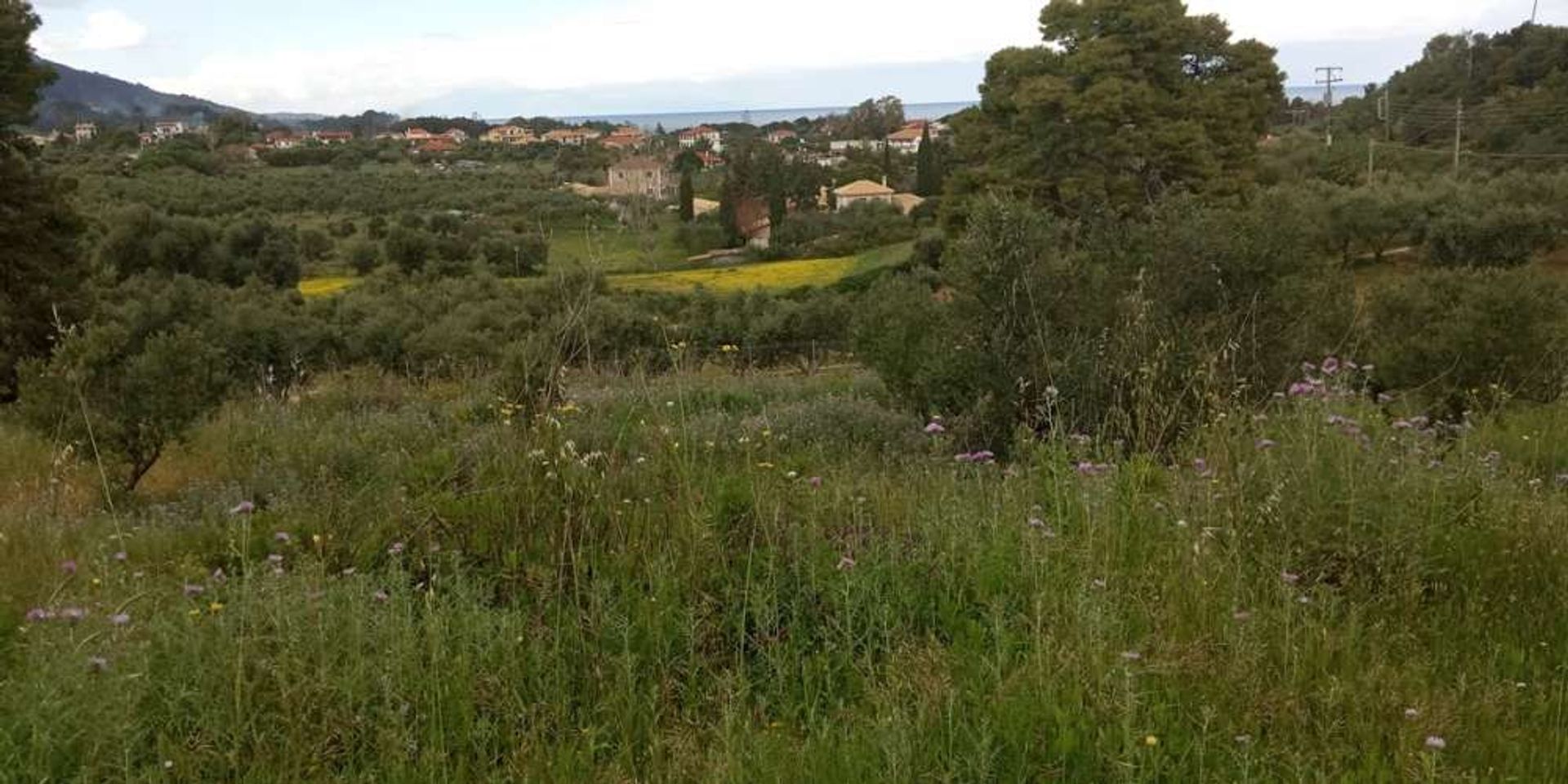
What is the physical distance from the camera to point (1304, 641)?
114 inches

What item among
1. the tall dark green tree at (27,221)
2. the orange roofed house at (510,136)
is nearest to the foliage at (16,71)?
the tall dark green tree at (27,221)

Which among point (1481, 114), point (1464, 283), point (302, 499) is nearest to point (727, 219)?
point (1481, 114)

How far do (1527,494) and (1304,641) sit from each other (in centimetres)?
180

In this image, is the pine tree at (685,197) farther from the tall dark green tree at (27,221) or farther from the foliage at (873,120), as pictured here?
the foliage at (873,120)

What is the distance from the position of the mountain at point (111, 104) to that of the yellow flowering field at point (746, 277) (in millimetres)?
69864

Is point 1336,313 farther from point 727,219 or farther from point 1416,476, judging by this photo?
point 727,219

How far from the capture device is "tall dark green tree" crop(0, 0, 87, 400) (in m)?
18.9

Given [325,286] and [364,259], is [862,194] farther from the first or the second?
[325,286]

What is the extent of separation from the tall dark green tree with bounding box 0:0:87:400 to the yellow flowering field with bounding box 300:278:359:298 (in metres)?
16.4

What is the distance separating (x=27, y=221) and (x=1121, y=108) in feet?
97.5

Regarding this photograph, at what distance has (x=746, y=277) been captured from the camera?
149 feet

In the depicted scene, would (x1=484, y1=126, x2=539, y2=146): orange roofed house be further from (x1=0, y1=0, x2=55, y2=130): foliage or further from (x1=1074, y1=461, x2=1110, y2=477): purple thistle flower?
(x1=1074, y1=461, x2=1110, y2=477): purple thistle flower

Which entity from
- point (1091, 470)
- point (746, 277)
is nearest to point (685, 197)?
point (1091, 470)

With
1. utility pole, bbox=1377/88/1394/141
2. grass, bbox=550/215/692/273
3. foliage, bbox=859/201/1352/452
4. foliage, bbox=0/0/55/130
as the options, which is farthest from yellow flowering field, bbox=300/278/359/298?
utility pole, bbox=1377/88/1394/141
